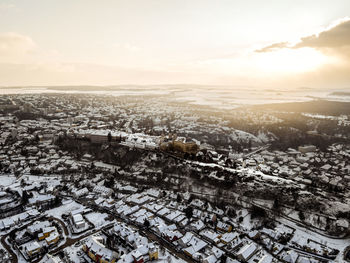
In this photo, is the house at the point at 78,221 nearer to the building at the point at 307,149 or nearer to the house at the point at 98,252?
the house at the point at 98,252

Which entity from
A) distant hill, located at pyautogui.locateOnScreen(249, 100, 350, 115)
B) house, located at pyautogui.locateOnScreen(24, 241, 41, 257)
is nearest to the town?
house, located at pyautogui.locateOnScreen(24, 241, 41, 257)

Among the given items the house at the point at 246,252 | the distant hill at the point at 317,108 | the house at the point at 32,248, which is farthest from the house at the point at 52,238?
the distant hill at the point at 317,108

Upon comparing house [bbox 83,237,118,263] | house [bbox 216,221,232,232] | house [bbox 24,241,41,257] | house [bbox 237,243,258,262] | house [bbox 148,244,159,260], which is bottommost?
house [bbox 237,243,258,262]

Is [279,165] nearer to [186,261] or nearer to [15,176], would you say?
[186,261]

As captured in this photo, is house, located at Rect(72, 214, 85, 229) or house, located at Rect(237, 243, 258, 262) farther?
house, located at Rect(72, 214, 85, 229)

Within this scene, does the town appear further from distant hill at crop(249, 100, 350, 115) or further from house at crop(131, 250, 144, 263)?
distant hill at crop(249, 100, 350, 115)

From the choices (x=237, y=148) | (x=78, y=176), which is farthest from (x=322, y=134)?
(x=78, y=176)

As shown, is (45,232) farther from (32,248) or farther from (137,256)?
(137,256)

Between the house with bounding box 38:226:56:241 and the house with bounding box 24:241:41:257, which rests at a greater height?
the house with bounding box 38:226:56:241

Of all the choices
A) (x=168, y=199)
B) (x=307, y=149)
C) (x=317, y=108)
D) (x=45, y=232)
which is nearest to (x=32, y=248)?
(x=45, y=232)
